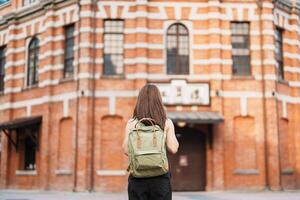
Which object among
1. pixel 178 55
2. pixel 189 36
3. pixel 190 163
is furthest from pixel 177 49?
pixel 190 163

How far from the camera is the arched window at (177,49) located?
76.1 feet

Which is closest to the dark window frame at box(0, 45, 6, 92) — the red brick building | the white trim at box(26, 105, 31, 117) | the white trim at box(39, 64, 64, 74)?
the white trim at box(26, 105, 31, 117)

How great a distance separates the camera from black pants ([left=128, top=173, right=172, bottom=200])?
434cm

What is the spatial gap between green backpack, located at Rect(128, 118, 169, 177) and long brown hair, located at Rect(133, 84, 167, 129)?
5.8 inches

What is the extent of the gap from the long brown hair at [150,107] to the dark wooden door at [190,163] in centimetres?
1785

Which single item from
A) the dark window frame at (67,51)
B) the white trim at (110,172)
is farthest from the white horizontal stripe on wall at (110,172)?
the dark window frame at (67,51)

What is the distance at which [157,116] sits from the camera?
15.0 feet

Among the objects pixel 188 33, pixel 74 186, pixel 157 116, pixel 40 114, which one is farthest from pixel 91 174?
pixel 157 116

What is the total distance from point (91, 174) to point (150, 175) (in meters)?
18.1

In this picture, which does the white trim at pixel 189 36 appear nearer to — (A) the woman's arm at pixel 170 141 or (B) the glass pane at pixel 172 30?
(B) the glass pane at pixel 172 30

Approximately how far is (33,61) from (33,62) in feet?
0.20

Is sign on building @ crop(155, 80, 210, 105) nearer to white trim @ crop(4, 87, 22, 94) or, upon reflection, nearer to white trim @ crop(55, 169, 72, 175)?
white trim @ crop(55, 169, 72, 175)

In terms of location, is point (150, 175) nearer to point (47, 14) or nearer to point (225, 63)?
point (225, 63)

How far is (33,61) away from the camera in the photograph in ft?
86.9
